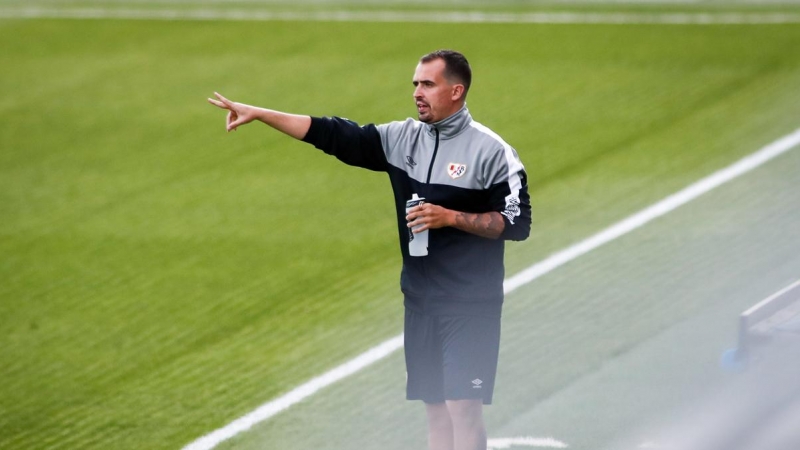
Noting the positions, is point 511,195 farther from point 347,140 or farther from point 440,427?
point 440,427

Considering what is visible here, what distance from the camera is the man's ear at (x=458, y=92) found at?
17.6 ft

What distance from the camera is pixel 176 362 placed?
8.32m

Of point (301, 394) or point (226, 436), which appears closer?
point (226, 436)

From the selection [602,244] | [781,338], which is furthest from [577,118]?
[781,338]

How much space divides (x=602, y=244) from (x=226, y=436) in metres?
4.12

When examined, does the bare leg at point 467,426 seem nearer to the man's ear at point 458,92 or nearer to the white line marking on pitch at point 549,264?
the man's ear at point 458,92

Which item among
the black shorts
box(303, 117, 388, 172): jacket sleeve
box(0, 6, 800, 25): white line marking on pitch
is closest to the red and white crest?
box(303, 117, 388, 172): jacket sleeve

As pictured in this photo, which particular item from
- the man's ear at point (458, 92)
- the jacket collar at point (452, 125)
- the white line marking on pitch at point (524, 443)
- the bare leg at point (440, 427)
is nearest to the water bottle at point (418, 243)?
the jacket collar at point (452, 125)

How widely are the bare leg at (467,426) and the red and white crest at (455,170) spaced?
1023 millimetres

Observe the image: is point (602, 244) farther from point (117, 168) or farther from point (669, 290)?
point (117, 168)

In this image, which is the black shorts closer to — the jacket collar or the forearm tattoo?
the forearm tattoo

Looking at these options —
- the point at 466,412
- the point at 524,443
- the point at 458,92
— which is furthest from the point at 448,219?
the point at 524,443

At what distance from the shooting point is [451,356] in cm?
551

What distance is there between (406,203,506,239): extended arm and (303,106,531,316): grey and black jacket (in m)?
0.05
